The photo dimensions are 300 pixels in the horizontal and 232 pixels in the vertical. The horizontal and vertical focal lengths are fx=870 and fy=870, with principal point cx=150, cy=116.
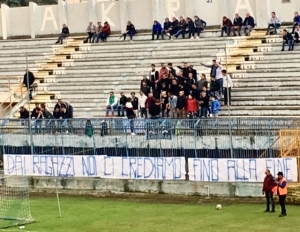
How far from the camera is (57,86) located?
46062mm

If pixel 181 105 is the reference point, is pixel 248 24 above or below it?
above

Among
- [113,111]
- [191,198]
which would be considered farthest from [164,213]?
[113,111]

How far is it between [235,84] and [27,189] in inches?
468

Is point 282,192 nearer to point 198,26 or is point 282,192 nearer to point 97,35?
point 198,26

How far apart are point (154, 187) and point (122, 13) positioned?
21613mm

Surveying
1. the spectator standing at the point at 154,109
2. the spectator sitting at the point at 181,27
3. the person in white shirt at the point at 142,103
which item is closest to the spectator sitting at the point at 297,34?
the spectator sitting at the point at 181,27

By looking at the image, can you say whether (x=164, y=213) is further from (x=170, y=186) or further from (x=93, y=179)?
(x=93, y=179)

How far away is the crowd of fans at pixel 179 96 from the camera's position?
35562mm

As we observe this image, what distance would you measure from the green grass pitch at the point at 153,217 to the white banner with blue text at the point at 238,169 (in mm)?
1435

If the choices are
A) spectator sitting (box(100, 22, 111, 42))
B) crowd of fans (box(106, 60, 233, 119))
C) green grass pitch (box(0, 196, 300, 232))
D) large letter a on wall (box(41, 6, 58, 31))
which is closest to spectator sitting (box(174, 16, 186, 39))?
spectator sitting (box(100, 22, 111, 42))

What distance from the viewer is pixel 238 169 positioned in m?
30.7

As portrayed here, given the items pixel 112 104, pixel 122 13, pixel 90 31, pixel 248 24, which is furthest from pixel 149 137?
pixel 122 13

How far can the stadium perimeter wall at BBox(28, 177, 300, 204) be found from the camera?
30.4 meters

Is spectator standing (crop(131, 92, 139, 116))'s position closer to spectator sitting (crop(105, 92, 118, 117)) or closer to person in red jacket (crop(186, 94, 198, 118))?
spectator sitting (crop(105, 92, 118, 117))
